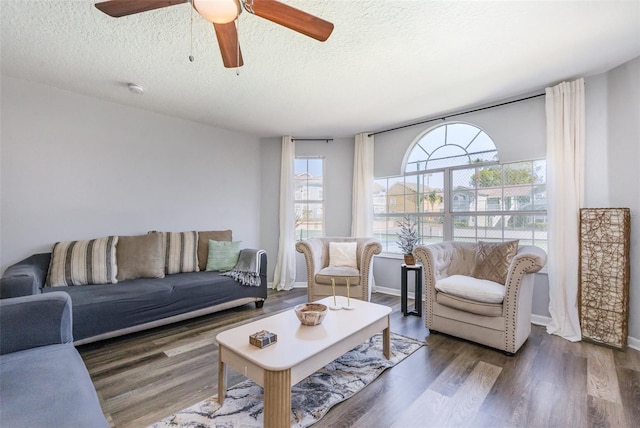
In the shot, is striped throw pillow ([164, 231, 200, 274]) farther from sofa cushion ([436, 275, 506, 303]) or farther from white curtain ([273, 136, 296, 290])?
sofa cushion ([436, 275, 506, 303])

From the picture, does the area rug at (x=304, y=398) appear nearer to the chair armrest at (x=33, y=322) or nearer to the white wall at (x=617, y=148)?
the chair armrest at (x=33, y=322)

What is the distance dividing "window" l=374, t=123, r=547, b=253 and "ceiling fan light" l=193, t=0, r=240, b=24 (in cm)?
327

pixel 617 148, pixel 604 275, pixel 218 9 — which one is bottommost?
pixel 604 275

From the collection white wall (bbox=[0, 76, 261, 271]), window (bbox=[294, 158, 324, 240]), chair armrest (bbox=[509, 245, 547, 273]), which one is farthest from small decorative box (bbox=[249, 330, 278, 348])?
window (bbox=[294, 158, 324, 240])

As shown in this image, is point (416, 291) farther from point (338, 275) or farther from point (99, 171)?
point (99, 171)

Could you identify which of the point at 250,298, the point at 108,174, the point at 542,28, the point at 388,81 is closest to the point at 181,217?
the point at 108,174

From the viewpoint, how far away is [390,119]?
395cm

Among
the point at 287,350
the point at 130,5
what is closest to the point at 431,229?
the point at 287,350

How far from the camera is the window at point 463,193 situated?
3.22 m

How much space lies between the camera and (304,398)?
1.79m

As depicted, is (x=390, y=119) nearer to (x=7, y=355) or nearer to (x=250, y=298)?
(x=250, y=298)

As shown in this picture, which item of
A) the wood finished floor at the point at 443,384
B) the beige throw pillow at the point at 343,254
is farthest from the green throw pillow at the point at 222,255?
the beige throw pillow at the point at 343,254

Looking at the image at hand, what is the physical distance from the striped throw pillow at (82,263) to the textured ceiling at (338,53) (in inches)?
65.2

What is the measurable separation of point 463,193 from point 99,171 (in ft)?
14.6
